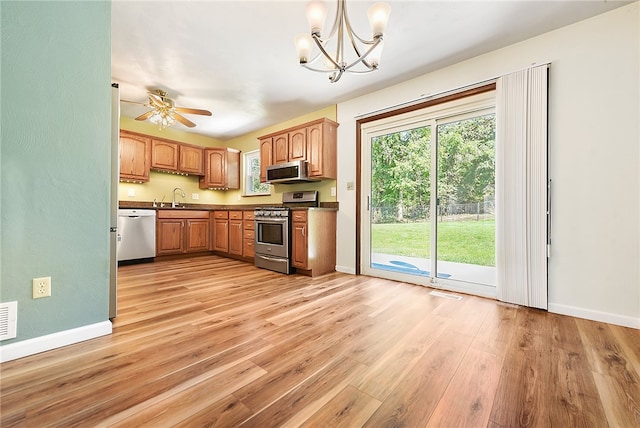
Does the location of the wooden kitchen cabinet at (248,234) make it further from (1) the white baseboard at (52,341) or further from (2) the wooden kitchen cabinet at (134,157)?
(1) the white baseboard at (52,341)

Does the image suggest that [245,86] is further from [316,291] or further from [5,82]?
[316,291]

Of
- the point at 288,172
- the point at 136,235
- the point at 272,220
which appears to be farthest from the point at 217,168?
the point at 272,220

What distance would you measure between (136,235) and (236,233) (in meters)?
1.59

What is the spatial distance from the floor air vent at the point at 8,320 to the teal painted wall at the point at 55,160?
2 cm

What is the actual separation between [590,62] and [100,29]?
3.76m

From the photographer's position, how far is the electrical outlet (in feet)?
4.93

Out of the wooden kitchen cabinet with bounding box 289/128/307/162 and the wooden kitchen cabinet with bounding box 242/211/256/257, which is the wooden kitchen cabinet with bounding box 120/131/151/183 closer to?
the wooden kitchen cabinet with bounding box 242/211/256/257

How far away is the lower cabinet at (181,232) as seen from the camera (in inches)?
182

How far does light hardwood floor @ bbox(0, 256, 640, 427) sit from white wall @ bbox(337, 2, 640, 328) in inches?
10.5

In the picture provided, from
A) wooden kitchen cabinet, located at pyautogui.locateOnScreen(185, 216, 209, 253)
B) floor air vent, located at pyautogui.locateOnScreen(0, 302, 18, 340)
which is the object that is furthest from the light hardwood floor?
wooden kitchen cabinet, located at pyautogui.locateOnScreen(185, 216, 209, 253)

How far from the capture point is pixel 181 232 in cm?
487

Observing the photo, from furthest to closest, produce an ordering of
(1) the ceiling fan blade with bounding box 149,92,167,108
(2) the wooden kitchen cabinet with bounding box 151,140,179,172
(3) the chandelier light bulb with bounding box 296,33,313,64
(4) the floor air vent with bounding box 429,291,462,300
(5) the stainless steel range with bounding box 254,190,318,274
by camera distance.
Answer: (2) the wooden kitchen cabinet with bounding box 151,140,179,172
(5) the stainless steel range with bounding box 254,190,318,274
(1) the ceiling fan blade with bounding box 149,92,167,108
(4) the floor air vent with bounding box 429,291,462,300
(3) the chandelier light bulb with bounding box 296,33,313,64

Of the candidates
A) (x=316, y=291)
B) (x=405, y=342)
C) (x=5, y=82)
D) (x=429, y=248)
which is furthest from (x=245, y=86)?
(x=405, y=342)

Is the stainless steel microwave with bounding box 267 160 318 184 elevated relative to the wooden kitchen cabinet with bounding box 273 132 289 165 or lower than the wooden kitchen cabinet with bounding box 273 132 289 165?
lower
